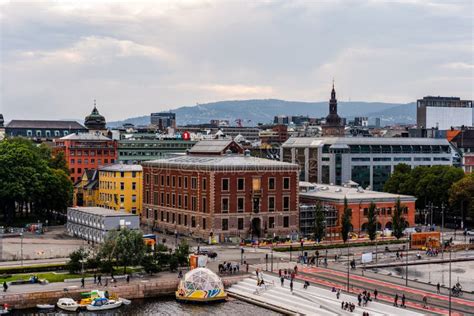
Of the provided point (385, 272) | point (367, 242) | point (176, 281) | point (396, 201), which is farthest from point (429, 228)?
point (176, 281)

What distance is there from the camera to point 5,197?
399 feet

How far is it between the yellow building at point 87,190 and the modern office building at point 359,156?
4076 cm

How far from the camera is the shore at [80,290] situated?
73312 millimetres

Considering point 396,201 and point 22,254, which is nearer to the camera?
point 22,254

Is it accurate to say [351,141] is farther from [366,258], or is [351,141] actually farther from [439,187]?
[366,258]

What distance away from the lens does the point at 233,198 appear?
11038cm

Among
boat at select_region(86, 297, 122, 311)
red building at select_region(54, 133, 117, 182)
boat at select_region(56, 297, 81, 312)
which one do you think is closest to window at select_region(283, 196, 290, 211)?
boat at select_region(86, 297, 122, 311)

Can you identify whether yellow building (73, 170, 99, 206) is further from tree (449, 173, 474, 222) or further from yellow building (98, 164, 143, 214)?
tree (449, 173, 474, 222)

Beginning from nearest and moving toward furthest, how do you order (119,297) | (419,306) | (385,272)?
(419,306) < (119,297) < (385,272)

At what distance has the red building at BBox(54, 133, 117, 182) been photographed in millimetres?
174500

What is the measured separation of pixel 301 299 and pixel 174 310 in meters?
11.5

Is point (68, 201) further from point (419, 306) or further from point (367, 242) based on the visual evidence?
point (419, 306)

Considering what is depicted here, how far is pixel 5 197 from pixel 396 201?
57.8 m

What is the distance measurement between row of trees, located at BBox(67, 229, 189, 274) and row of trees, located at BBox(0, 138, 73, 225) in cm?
4064
